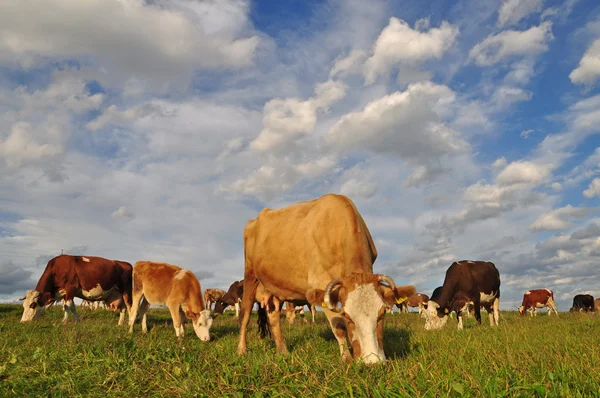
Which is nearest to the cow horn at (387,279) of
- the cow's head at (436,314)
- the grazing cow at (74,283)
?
the cow's head at (436,314)

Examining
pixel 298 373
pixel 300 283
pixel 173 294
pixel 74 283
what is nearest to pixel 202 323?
pixel 173 294

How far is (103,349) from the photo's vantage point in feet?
23.4

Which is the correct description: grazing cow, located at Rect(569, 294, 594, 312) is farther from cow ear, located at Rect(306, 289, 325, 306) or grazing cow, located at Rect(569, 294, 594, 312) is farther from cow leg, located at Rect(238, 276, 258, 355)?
cow ear, located at Rect(306, 289, 325, 306)

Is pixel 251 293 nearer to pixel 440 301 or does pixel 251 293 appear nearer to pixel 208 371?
pixel 208 371

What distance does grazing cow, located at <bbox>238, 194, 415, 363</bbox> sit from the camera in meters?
6.30

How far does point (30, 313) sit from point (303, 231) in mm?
14898

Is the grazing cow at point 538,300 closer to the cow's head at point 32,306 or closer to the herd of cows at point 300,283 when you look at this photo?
the herd of cows at point 300,283

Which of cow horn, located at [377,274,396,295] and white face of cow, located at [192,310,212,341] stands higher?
cow horn, located at [377,274,396,295]

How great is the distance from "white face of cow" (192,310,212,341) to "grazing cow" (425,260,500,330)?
869 centimetres

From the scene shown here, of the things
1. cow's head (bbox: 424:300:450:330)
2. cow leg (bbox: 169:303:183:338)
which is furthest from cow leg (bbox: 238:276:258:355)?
cow's head (bbox: 424:300:450:330)

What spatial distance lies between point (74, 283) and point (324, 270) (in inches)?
596

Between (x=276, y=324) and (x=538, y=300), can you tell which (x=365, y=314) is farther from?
(x=538, y=300)

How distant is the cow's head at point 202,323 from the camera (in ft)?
→ 41.0

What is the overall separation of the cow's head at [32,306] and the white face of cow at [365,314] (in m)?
16.6
